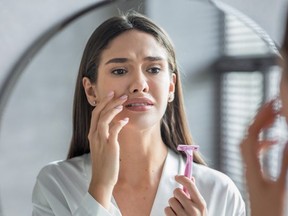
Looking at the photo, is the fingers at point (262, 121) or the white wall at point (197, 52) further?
the white wall at point (197, 52)

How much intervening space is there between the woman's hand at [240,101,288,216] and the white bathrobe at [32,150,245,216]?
106mm

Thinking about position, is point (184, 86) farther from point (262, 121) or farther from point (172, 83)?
point (262, 121)

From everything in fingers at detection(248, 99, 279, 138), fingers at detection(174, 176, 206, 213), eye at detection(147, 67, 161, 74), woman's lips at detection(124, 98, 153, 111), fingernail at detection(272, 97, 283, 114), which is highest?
eye at detection(147, 67, 161, 74)

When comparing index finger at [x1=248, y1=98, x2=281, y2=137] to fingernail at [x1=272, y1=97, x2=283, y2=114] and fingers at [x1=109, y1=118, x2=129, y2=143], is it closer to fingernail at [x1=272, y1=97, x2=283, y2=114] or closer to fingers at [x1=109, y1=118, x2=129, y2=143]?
fingernail at [x1=272, y1=97, x2=283, y2=114]

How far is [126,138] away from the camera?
41 centimetres

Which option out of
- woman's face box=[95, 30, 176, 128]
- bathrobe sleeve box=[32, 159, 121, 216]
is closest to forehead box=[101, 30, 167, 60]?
woman's face box=[95, 30, 176, 128]

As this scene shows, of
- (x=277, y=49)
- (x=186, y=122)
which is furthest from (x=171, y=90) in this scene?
(x=277, y=49)

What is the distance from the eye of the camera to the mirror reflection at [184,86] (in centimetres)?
41

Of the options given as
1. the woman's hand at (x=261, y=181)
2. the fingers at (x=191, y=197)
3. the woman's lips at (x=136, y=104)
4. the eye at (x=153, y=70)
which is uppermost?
the eye at (x=153, y=70)

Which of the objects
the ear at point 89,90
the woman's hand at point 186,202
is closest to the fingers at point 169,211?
the woman's hand at point 186,202

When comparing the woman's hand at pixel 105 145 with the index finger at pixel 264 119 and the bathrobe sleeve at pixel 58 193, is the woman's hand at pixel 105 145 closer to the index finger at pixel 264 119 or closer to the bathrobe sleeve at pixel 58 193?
the bathrobe sleeve at pixel 58 193

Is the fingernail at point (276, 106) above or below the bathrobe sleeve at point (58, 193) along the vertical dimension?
above

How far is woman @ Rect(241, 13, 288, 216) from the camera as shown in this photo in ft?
0.98

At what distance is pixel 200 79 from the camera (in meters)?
0.45
